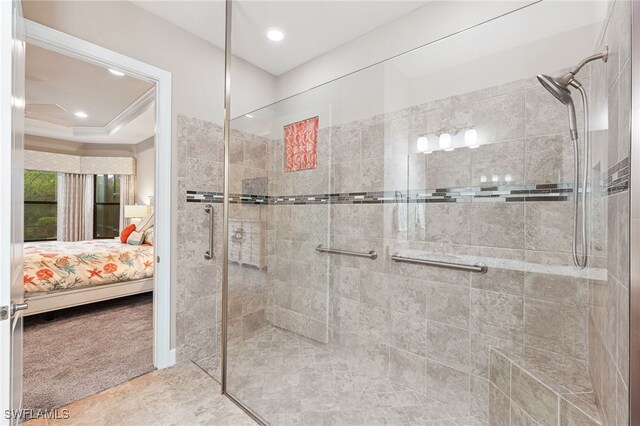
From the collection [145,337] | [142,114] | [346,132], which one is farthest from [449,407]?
[142,114]

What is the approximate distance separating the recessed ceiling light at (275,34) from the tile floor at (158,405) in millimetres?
2596

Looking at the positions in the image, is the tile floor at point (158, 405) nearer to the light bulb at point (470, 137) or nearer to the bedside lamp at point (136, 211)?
the light bulb at point (470, 137)

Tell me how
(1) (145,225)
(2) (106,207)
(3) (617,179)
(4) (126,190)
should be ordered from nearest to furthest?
(3) (617,179)
(1) (145,225)
(4) (126,190)
(2) (106,207)

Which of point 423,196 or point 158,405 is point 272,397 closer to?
point 158,405

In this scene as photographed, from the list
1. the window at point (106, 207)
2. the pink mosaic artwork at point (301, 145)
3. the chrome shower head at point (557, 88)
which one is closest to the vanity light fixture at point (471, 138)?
the chrome shower head at point (557, 88)

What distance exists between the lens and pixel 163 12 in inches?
80.5

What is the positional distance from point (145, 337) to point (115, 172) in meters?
4.85

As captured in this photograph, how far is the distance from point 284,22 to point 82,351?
3.13m

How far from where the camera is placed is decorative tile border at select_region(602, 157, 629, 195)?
0.77 meters

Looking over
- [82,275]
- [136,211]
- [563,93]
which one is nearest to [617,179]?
[563,93]

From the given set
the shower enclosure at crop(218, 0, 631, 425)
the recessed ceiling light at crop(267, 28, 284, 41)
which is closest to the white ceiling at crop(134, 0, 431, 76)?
the recessed ceiling light at crop(267, 28, 284, 41)

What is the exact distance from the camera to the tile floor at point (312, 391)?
155 cm

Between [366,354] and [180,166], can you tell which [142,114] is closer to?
[180,166]

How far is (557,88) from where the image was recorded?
1264mm
